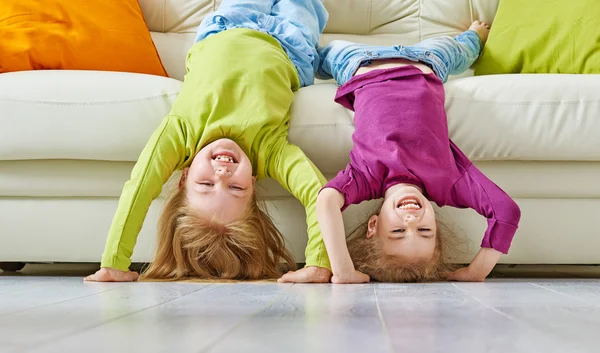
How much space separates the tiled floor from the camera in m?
0.66

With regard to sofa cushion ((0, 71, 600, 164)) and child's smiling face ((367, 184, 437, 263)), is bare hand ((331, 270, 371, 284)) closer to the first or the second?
child's smiling face ((367, 184, 437, 263))

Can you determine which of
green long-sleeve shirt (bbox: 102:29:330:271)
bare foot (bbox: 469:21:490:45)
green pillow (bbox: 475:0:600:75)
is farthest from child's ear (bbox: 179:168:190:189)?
bare foot (bbox: 469:21:490:45)

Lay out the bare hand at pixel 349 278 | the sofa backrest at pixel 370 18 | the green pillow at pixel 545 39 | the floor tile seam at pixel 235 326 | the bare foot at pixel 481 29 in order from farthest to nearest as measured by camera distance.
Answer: the sofa backrest at pixel 370 18
the bare foot at pixel 481 29
the green pillow at pixel 545 39
the bare hand at pixel 349 278
the floor tile seam at pixel 235 326

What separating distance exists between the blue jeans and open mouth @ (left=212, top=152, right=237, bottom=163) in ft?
1.61

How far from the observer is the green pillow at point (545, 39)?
2.01 m

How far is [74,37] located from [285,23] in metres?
0.64

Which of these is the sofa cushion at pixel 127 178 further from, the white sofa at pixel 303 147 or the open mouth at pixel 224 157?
the open mouth at pixel 224 157

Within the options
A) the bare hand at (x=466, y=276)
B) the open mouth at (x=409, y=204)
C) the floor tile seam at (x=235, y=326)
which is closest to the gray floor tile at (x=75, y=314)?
the floor tile seam at (x=235, y=326)

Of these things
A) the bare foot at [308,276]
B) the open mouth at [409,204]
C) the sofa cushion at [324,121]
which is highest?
the sofa cushion at [324,121]

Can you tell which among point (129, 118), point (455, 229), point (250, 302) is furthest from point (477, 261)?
point (129, 118)

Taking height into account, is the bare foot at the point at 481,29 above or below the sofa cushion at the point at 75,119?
above

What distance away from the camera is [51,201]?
5.65 ft

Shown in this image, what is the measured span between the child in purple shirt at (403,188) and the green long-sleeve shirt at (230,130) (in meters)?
0.08

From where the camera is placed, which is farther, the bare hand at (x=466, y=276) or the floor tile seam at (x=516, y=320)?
the bare hand at (x=466, y=276)
